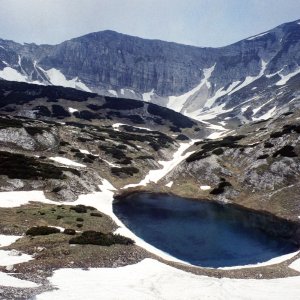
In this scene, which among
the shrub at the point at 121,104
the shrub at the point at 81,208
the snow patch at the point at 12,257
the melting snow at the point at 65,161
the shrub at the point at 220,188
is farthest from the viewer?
the shrub at the point at 121,104

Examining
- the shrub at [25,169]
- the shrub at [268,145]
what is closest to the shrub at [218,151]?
the shrub at [268,145]

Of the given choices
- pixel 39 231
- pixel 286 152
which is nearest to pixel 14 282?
pixel 39 231

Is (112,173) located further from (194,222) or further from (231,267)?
(231,267)

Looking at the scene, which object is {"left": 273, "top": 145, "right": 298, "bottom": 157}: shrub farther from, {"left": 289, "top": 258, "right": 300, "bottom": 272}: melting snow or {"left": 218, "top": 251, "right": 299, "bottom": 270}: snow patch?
{"left": 289, "top": 258, "right": 300, "bottom": 272}: melting snow

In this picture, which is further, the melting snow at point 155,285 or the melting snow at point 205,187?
the melting snow at point 205,187

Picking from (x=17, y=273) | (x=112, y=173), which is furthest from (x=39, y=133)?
(x=17, y=273)

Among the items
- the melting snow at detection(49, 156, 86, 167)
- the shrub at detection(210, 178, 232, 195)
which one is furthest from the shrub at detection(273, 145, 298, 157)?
the melting snow at detection(49, 156, 86, 167)

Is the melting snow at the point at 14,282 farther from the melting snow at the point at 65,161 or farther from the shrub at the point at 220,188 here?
the melting snow at the point at 65,161
